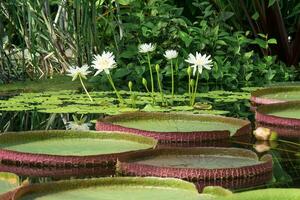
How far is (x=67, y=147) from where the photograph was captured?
3350mm

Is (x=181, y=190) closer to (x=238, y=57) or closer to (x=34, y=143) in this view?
(x=34, y=143)

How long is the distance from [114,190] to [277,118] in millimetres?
1575

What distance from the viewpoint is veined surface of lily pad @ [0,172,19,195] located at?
2.62 meters

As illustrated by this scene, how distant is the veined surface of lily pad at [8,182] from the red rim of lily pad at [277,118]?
63.0 inches

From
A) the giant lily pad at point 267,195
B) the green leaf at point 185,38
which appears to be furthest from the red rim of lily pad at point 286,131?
the green leaf at point 185,38

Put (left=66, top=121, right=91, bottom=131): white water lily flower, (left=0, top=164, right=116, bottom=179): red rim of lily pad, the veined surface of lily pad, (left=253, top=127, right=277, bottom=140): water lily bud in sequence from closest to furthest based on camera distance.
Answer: the veined surface of lily pad, (left=0, top=164, right=116, bottom=179): red rim of lily pad, (left=253, top=127, right=277, bottom=140): water lily bud, (left=66, top=121, right=91, bottom=131): white water lily flower

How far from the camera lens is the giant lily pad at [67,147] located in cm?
307

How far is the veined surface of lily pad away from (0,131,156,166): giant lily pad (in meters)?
0.38

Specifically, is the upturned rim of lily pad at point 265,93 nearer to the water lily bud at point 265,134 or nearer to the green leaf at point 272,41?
the water lily bud at point 265,134

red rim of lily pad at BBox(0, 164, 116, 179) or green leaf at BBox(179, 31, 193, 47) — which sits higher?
green leaf at BBox(179, 31, 193, 47)

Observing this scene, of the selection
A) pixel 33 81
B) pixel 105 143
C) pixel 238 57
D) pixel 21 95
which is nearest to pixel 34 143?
pixel 105 143

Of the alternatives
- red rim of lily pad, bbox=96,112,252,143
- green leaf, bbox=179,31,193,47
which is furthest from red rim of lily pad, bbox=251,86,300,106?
green leaf, bbox=179,31,193,47

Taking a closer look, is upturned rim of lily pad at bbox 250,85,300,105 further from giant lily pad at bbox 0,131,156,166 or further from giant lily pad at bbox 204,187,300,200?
giant lily pad at bbox 204,187,300,200

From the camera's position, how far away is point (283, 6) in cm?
763
